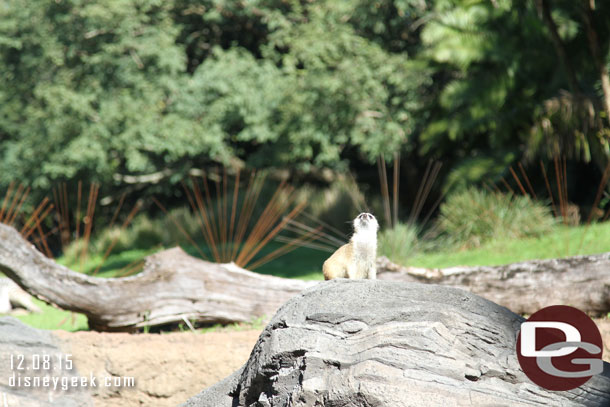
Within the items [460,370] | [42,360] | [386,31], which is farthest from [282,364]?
[386,31]

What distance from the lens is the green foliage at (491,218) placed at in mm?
12969

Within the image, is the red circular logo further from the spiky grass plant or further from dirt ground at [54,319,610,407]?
the spiky grass plant

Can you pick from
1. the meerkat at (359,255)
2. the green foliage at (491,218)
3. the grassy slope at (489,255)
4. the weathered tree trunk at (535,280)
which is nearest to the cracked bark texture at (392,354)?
the meerkat at (359,255)

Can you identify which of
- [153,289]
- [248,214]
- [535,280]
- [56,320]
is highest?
[535,280]

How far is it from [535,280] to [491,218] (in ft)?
18.0

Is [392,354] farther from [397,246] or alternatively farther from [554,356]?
[397,246]

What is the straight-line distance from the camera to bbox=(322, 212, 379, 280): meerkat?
18.5ft

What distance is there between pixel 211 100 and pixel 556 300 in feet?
37.9

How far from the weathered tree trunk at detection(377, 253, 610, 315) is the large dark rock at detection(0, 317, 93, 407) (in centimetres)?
368

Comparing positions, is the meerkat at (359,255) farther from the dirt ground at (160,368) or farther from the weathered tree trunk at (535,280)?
the weathered tree trunk at (535,280)

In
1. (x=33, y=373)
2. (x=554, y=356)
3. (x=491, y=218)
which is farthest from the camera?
(x=491, y=218)

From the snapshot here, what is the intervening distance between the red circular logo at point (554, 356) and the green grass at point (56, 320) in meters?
6.17

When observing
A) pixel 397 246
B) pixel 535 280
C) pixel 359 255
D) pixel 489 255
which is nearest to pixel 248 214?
pixel 397 246

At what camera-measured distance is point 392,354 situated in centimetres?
436
